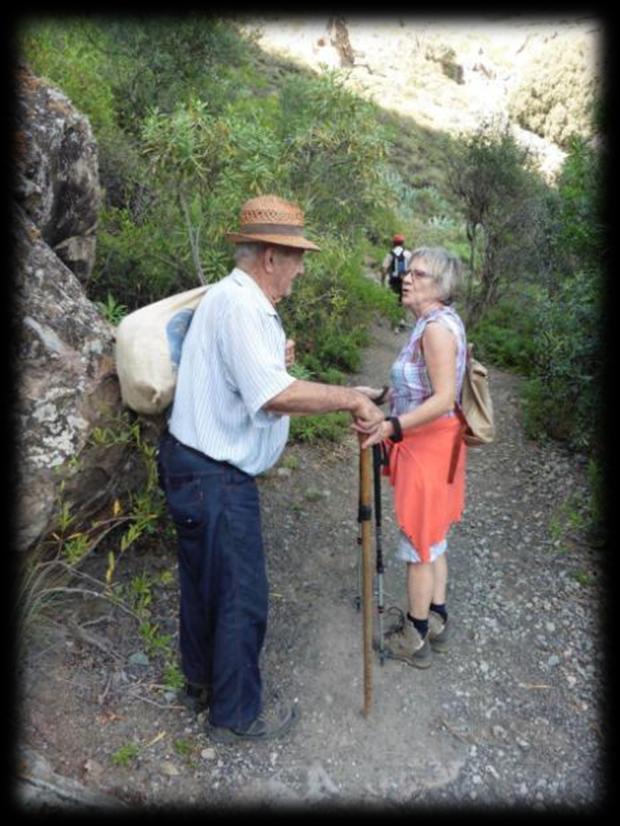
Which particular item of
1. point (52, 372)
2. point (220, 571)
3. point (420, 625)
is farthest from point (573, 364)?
point (52, 372)

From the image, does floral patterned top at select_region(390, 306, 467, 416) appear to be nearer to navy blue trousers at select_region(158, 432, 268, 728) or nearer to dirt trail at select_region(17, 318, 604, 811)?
navy blue trousers at select_region(158, 432, 268, 728)

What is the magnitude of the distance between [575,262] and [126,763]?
7.03 metres

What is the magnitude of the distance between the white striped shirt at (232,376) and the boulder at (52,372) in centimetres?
69

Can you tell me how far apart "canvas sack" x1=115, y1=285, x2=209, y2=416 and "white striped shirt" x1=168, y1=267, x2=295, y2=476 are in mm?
115

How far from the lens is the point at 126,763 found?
2.74 m

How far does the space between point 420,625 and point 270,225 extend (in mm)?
2210

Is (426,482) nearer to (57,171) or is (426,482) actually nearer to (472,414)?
(472,414)

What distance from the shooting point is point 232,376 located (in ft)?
8.36

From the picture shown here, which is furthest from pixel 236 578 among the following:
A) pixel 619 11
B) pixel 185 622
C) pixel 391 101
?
pixel 391 101

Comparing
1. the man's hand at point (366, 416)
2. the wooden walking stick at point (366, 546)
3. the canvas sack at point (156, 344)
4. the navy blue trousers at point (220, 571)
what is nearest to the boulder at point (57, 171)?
the canvas sack at point (156, 344)

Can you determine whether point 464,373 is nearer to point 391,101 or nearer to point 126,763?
point 126,763

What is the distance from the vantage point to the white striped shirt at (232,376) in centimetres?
244

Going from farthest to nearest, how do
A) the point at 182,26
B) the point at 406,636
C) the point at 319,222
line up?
1. the point at 182,26
2. the point at 319,222
3. the point at 406,636

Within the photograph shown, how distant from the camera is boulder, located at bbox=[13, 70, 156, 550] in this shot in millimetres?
3018
